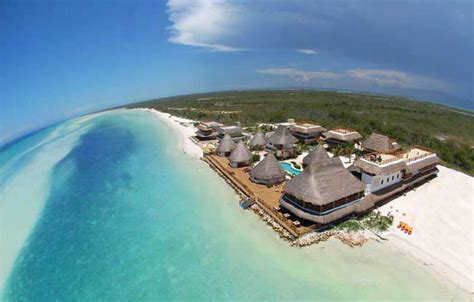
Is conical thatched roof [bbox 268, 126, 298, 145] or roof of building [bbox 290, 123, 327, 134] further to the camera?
roof of building [bbox 290, 123, 327, 134]

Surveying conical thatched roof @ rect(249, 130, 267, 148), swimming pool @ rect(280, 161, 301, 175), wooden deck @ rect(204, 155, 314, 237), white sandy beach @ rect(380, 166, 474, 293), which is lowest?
white sandy beach @ rect(380, 166, 474, 293)

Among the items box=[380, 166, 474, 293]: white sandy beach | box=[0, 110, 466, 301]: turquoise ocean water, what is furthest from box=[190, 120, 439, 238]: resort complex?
box=[0, 110, 466, 301]: turquoise ocean water

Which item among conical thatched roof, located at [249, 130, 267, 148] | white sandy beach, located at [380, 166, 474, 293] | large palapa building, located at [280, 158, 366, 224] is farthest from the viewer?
conical thatched roof, located at [249, 130, 267, 148]

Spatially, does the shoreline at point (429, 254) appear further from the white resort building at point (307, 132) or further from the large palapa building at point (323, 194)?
the white resort building at point (307, 132)

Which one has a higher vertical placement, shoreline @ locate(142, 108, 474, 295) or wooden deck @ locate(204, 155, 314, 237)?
wooden deck @ locate(204, 155, 314, 237)

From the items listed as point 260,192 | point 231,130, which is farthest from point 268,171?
point 231,130

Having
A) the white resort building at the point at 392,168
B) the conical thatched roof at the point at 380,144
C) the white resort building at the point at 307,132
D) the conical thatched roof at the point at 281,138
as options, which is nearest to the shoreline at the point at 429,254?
the white resort building at the point at 392,168

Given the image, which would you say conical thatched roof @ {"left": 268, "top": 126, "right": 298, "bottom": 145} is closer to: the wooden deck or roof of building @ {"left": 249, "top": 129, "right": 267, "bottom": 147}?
roof of building @ {"left": 249, "top": 129, "right": 267, "bottom": 147}

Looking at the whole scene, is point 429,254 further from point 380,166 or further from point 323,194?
point 380,166
